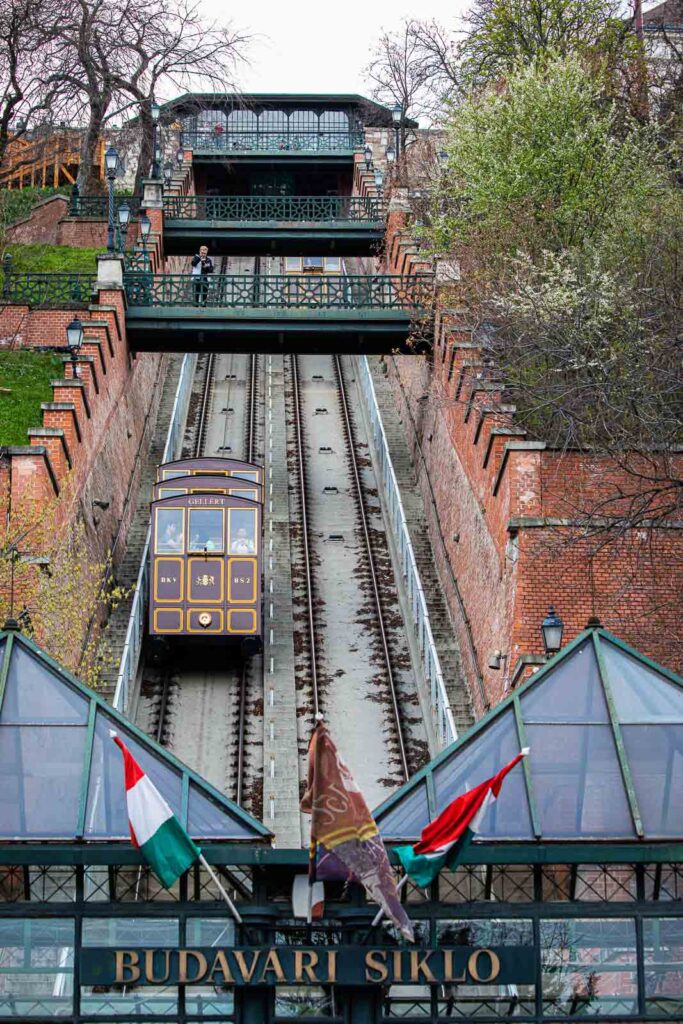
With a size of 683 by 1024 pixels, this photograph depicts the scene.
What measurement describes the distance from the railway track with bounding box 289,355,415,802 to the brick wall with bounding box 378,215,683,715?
1551 mm

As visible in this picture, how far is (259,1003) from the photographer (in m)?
16.2

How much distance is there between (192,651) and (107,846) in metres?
17.7

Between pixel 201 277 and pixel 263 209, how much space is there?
53.1 ft

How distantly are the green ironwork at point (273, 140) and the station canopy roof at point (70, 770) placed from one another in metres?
47.0

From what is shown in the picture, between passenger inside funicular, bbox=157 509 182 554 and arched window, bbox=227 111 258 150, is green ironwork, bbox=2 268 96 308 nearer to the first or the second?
passenger inside funicular, bbox=157 509 182 554

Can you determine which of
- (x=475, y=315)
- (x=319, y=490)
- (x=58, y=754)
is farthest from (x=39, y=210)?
(x=58, y=754)

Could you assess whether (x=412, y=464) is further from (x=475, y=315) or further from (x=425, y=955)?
(x=425, y=955)

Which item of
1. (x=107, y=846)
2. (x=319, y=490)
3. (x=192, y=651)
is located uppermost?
(x=319, y=490)

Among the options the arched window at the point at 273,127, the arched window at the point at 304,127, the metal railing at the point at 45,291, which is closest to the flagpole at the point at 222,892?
the metal railing at the point at 45,291

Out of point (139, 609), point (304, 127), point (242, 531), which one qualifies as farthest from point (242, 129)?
point (242, 531)

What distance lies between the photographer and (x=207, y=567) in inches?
1268

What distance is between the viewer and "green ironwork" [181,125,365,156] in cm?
6391

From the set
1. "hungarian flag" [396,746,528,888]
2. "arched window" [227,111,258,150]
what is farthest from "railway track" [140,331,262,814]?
"arched window" [227,111,258,150]

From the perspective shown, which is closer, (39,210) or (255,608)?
(255,608)
